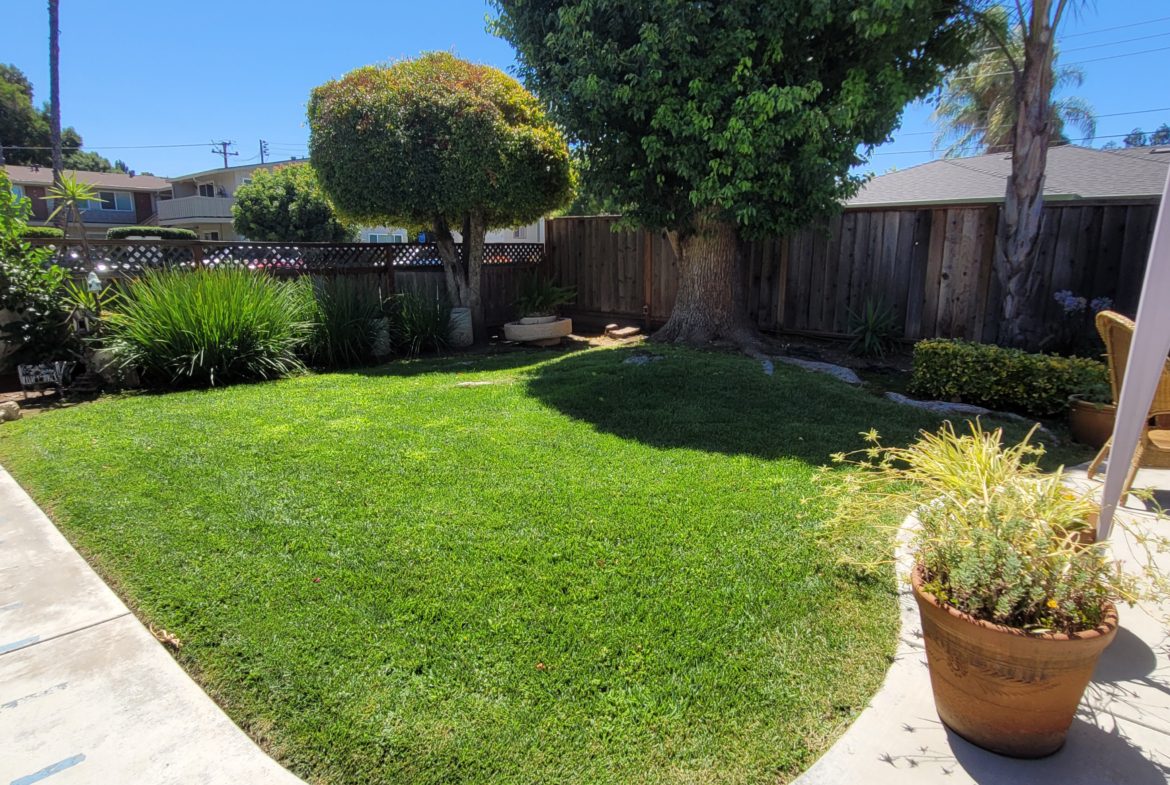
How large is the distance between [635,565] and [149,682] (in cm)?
191

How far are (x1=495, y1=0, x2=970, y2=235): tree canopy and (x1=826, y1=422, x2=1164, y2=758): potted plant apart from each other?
16.5 feet

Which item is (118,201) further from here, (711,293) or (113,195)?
(711,293)

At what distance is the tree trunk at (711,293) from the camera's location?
8.09 meters

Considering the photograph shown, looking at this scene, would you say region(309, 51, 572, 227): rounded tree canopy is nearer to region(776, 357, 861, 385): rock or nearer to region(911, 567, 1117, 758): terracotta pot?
region(776, 357, 861, 385): rock

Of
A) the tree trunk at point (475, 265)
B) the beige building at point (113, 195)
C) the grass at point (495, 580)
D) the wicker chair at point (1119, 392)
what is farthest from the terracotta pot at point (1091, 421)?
the beige building at point (113, 195)

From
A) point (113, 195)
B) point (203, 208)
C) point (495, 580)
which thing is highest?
point (113, 195)

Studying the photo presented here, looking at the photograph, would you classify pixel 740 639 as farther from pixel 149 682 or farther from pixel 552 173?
pixel 552 173

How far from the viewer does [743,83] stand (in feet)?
21.2

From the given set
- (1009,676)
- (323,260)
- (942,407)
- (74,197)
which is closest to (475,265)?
(323,260)

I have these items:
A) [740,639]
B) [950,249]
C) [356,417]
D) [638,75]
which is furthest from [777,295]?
[740,639]

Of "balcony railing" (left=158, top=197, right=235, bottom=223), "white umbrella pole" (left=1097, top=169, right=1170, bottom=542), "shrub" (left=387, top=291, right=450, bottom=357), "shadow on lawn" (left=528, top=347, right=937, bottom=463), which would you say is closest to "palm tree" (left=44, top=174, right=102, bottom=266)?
"shrub" (left=387, top=291, right=450, bottom=357)

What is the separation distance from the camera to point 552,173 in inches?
374

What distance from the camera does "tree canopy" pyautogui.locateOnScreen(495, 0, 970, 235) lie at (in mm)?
6188

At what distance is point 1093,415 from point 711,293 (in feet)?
14.0
